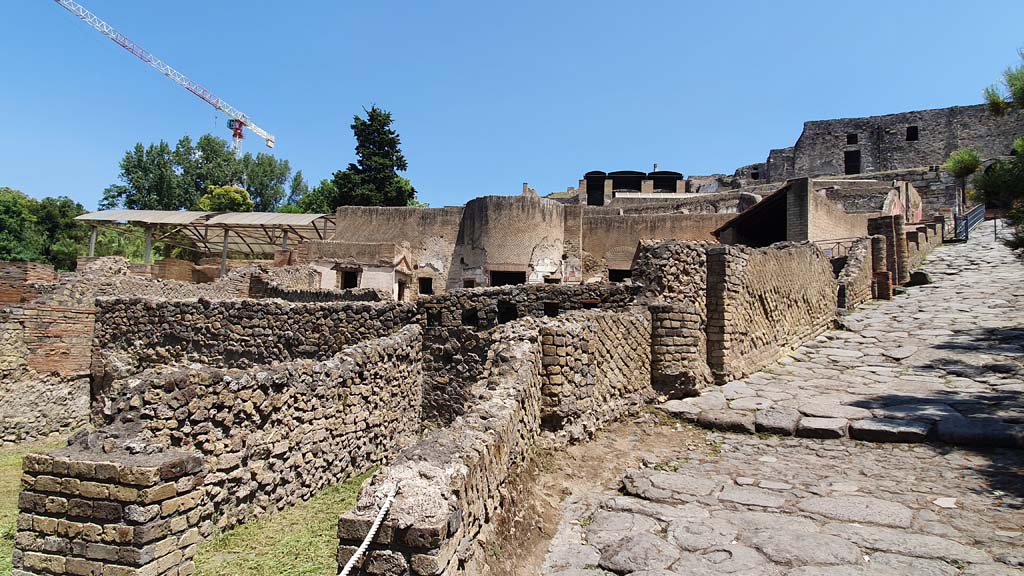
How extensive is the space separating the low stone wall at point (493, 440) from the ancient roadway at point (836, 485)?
62 cm

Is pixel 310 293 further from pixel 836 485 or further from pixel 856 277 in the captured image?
pixel 856 277

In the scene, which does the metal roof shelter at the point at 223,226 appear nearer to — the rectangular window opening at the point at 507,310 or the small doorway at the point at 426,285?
the small doorway at the point at 426,285

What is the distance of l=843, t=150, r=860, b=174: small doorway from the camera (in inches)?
1478

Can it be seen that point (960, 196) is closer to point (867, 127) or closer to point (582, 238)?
point (867, 127)

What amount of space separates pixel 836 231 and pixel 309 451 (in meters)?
14.9

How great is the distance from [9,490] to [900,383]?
10.5m

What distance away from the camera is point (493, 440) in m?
3.66

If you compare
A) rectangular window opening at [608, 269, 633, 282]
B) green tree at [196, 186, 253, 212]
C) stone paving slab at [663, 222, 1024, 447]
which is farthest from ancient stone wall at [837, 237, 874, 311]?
green tree at [196, 186, 253, 212]

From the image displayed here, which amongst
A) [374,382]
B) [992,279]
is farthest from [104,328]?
[992,279]

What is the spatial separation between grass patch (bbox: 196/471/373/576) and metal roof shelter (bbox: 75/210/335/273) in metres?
17.1

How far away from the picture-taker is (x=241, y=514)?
5.02 m

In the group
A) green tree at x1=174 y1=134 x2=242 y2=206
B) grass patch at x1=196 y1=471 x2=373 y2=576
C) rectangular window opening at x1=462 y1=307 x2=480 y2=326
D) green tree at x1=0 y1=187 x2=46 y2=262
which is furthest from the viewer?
green tree at x1=174 y1=134 x2=242 y2=206

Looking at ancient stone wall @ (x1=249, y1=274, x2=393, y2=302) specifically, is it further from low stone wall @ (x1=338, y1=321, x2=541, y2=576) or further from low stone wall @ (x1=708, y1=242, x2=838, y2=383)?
low stone wall @ (x1=338, y1=321, x2=541, y2=576)

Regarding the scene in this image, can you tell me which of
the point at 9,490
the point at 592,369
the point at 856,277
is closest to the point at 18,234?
the point at 9,490
